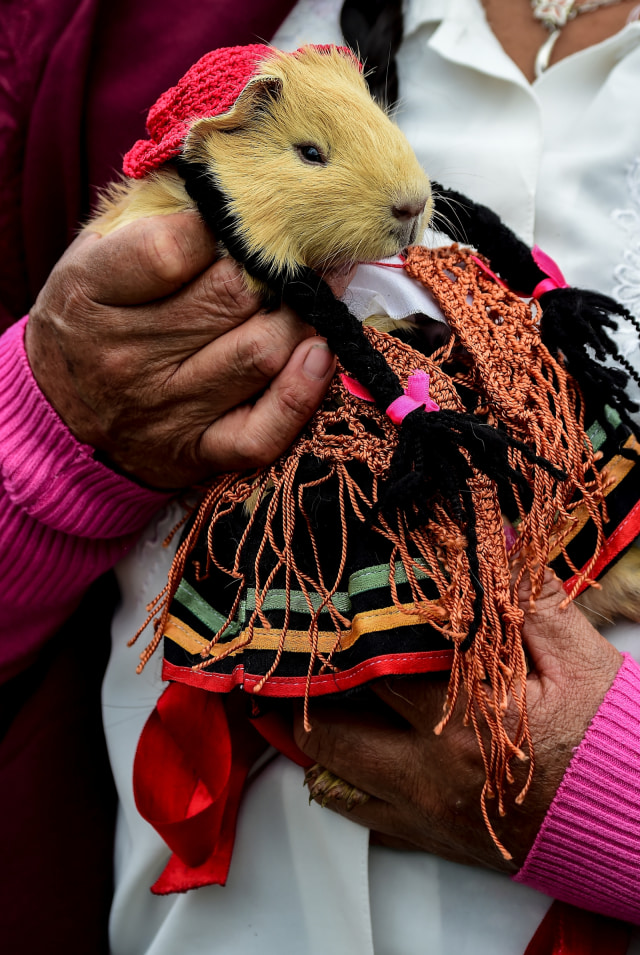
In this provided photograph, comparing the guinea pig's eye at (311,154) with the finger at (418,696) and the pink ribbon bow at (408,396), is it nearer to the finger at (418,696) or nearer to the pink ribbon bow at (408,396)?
the pink ribbon bow at (408,396)

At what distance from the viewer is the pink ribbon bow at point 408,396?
548mm

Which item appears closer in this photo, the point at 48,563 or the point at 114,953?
the point at 48,563

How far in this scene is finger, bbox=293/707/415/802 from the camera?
0.65 m

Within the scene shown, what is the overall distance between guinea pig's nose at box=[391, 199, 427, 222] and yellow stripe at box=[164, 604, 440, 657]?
1.10 ft

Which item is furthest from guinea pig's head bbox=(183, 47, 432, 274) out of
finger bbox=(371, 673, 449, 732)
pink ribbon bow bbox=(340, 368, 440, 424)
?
finger bbox=(371, 673, 449, 732)

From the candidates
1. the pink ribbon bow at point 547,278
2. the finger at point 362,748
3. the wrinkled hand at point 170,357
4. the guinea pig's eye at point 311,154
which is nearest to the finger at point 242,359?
the wrinkled hand at point 170,357

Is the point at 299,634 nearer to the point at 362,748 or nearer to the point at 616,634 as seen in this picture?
the point at 362,748

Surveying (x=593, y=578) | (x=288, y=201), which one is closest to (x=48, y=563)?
(x=288, y=201)

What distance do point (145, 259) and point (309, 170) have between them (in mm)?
170

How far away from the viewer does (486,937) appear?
2.24 ft

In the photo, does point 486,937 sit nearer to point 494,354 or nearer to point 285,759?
point 285,759

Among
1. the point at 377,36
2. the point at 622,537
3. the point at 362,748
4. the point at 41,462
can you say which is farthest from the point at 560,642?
the point at 377,36

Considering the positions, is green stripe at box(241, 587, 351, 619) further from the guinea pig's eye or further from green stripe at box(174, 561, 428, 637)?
the guinea pig's eye

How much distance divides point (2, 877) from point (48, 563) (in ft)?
1.50
